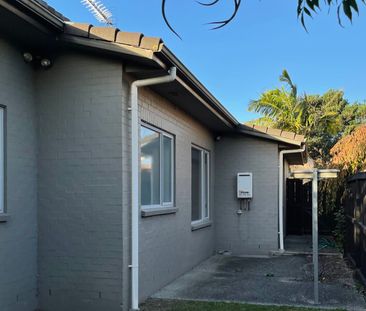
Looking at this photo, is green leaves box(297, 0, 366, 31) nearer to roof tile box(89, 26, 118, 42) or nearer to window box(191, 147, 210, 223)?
roof tile box(89, 26, 118, 42)

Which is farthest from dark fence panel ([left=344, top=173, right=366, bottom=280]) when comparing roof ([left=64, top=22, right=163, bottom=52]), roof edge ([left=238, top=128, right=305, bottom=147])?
roof ([left=64, top=22, right=163, bottom=52])

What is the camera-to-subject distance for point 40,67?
20.2 feet

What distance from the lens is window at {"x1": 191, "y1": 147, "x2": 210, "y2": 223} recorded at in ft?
34.5

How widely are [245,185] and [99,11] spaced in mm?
5796

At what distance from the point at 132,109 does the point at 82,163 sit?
982 millimetres

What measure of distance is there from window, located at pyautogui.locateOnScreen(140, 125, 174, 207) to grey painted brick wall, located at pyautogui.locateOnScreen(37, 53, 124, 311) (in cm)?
114

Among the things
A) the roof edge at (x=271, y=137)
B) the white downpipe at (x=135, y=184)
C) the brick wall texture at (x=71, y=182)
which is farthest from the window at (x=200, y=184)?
the brick wall texture at (x=71, y=182)

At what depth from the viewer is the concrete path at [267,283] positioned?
22.6 feet

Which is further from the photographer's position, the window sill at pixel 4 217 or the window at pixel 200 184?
the window at pixel 200 184

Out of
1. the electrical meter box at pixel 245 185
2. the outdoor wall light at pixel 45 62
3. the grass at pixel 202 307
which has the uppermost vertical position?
the outdoor wall light at pixel 45 62

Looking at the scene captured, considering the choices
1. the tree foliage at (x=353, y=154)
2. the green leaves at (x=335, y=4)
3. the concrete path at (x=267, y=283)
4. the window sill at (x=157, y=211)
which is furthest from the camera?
the tree foliage at (x=353, y=154)

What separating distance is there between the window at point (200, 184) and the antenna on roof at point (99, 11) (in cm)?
355

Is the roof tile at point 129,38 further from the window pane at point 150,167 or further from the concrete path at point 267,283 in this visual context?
the concrete path at point 267,283

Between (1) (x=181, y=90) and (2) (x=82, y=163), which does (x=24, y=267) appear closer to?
(2) (x=82, y=163)
